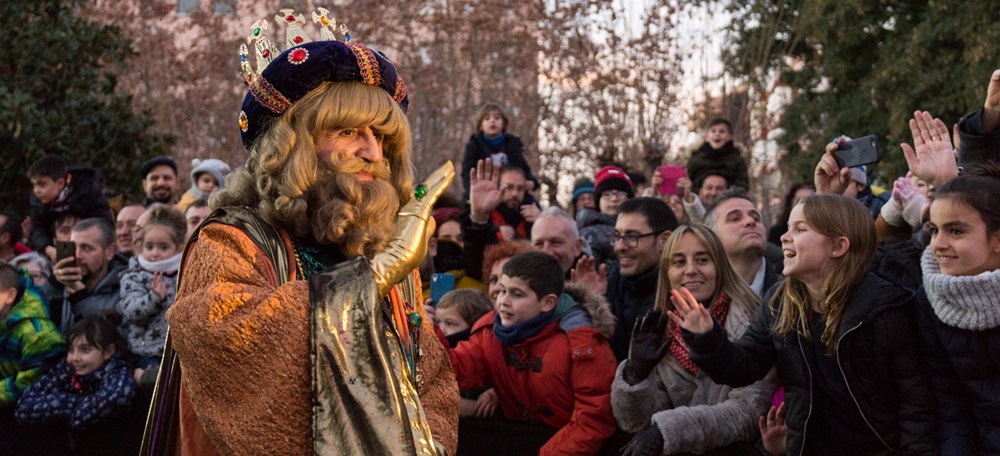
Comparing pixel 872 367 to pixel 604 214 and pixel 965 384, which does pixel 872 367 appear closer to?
pixel 965 384

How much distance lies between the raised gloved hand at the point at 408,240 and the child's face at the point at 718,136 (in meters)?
5.41

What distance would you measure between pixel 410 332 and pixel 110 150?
29.4 ft

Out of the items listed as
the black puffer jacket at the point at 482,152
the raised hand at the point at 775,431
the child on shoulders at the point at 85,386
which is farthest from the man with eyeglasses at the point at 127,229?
the raised hand at the point at 775,431

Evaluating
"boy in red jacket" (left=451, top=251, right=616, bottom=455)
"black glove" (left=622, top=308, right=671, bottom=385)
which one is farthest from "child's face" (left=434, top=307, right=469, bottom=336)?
"black glove" (left=622, top=308, right=671, bottom=385)

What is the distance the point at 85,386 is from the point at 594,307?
2921 mm

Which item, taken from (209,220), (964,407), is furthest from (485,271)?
(209,220)

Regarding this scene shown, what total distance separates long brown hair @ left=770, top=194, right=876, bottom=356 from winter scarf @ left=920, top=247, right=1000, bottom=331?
336 millimetres

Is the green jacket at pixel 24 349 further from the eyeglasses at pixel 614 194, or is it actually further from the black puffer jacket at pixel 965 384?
the black puffer jacket at pixel 965 384

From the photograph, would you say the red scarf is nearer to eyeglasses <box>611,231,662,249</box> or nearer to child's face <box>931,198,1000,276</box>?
eyeglasses <box>611,231,662,249</box>

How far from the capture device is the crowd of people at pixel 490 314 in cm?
257

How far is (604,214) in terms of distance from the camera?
797 centimetres

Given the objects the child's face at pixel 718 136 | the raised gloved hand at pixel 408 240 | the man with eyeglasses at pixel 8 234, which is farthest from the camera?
the child's face at pixel 718 136

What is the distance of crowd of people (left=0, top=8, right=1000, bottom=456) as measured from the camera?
8.42ft

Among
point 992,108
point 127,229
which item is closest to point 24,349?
point 127,229
